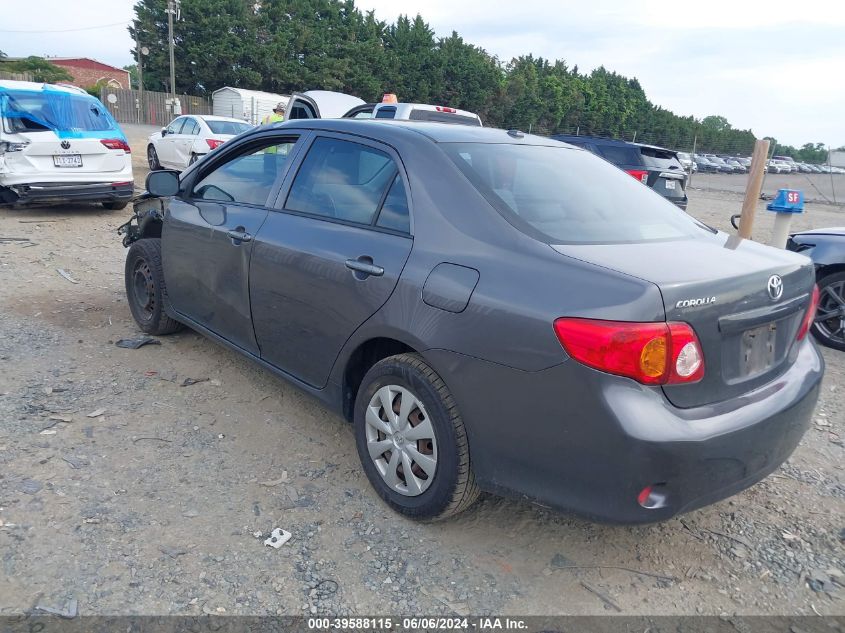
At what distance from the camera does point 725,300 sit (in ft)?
7.42

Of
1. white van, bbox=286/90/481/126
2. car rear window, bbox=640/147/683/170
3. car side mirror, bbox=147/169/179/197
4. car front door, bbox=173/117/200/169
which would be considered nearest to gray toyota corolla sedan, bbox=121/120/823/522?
car side mirror, bbox=147/169/179/197

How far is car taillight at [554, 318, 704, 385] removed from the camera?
2.10 meters

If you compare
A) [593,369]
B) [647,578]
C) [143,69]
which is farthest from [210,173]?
[143,69]

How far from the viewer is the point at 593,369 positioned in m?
2.13

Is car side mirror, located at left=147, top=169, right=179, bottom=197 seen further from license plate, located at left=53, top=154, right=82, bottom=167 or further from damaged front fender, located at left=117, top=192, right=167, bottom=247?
license plate, located at left=53, top=154, right=82, bottom=167

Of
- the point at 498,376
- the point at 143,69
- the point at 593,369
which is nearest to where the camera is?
the point at 593,369

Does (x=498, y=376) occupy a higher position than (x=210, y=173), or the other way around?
(x=210, y=173)

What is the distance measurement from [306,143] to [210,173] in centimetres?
107

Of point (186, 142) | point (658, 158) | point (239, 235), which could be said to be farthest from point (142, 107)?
point (239, 235)

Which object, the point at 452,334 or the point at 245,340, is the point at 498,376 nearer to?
the point at 452,334

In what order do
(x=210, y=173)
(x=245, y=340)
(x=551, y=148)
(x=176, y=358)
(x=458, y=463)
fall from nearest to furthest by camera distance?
1. (x=458, y=463)
2. (x=551, y=148)
3. (x=245, y=340)
4. (x=210, y=173)
5. (x=176, y=358)

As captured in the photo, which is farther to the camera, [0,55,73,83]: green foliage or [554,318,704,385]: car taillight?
[0,55,73,83]: green foliage

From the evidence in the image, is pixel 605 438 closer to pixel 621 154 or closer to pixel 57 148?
pixel 57 148

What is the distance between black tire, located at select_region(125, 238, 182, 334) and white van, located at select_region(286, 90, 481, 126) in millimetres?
5272
